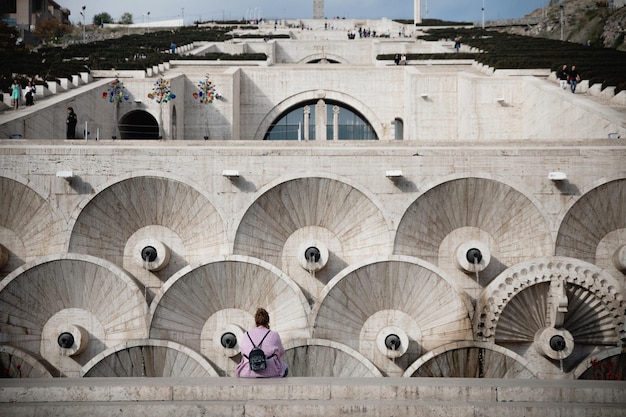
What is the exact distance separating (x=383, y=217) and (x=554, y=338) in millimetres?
4240

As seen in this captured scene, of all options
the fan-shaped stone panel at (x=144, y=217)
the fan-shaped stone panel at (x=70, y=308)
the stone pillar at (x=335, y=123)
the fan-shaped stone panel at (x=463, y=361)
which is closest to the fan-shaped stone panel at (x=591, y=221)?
the fan-shaped stone panel at (x=463, y=361)

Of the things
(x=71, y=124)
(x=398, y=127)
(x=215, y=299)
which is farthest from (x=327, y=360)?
(x=398, y=127)

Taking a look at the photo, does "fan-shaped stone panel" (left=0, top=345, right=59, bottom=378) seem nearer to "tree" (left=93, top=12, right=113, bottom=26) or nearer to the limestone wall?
the limestone wall

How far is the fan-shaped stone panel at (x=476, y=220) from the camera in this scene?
2059cm

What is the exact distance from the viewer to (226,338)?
19578 mm

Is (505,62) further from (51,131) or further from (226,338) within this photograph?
(226,338)

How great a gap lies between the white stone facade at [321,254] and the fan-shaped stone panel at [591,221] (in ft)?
0.12

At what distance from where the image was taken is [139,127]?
31969 millimetres

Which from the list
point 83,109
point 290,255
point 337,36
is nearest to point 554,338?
point 290,255

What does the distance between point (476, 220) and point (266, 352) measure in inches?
405

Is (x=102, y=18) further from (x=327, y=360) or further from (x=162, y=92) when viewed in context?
(x=327, y=360)

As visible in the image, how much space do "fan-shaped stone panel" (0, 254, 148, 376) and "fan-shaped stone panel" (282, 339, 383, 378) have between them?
10.1 ft

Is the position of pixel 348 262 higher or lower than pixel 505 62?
lower

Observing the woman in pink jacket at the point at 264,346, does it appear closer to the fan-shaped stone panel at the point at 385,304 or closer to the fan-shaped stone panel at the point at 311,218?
the fan-shaped stone panel at the point at 385,304
